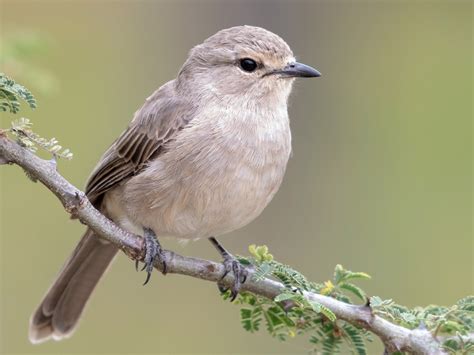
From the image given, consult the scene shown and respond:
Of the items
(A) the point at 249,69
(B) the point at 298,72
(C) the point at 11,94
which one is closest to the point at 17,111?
(C) the point at 11,94

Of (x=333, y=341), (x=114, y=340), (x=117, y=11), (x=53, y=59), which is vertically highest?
(x=117, y=11)

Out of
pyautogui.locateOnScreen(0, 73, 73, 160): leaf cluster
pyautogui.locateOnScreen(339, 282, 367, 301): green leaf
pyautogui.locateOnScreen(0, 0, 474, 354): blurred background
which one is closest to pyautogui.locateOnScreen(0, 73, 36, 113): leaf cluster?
pyautogui.locateOnScreen(0, 73, 73, 160): leaf cluster

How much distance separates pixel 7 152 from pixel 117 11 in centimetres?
893

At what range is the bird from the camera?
5348 millimetres

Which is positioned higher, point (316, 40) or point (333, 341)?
point (316, 40)

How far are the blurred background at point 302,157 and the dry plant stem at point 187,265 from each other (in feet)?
13.4

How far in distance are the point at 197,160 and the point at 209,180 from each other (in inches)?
5.9

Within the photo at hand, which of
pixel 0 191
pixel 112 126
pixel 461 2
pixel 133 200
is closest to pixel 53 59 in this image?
pixel 112 126

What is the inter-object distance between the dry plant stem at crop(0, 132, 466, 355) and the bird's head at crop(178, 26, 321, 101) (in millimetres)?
1486

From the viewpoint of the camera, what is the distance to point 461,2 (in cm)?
1220

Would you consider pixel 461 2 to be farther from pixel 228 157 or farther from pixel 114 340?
pixel 228 157

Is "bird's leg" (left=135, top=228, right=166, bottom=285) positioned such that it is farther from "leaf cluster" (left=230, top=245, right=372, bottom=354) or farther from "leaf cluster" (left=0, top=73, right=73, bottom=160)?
"leaf cluster" (left=0, top=73, right=73, bottom=160)

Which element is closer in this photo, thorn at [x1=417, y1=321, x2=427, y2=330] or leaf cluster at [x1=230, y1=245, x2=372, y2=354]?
thorn at [x1=417, y1=321, x2=427, y2=330]

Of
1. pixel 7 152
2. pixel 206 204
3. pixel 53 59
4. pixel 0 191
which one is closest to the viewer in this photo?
pixel 7 152
